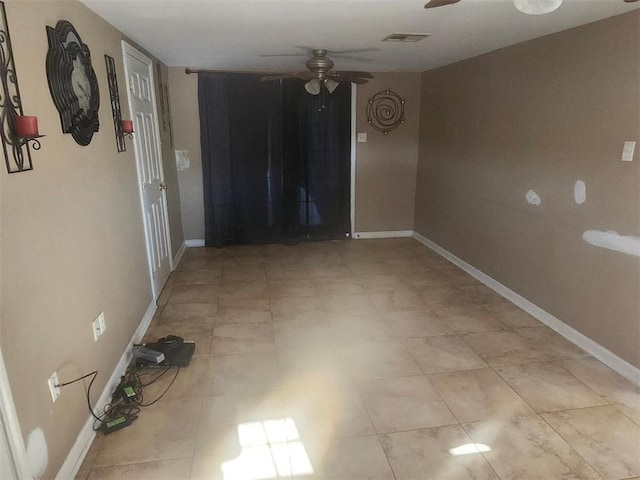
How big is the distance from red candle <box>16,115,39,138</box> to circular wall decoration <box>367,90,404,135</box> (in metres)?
4.10

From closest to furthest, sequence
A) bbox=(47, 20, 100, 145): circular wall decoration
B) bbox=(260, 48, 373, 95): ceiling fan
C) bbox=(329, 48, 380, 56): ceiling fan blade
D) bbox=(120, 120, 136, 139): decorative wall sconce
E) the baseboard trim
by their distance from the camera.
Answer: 1. bbox=(47, 20, 100, 145): circular wall decoration
2. the baseboard trim
3. bbox=(120, 120, 136, 139): decorative wall sconce
4. bbox=(260, 48, 373, 95): ceiling fan
5. bbox=(329, 48, 380, 56): ceiling fan blade

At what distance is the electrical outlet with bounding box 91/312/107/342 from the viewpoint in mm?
2160

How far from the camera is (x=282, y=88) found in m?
4.75

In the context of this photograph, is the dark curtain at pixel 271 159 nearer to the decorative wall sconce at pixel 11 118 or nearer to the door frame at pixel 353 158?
the door frame at pixel 353 158

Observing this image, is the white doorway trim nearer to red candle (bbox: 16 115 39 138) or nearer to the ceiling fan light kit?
red candle (bbox: 16 115 39 138)

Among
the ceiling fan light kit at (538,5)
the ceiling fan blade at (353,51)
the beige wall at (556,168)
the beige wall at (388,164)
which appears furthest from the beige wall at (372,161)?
the ceiling fan light kit at (538,5)

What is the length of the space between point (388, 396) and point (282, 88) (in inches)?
143

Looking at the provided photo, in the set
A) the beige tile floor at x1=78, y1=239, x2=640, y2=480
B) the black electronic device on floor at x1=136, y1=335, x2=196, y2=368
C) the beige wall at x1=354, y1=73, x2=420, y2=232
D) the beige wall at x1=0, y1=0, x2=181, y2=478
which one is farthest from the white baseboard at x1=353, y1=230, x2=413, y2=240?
the beige wall at x1=0, y1=0, x2=181, y2=478

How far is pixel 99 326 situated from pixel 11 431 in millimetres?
862

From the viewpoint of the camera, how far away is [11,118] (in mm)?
1467

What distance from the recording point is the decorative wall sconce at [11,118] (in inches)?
56.4

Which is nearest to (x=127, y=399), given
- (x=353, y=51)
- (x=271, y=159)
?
(x=353, y=51)

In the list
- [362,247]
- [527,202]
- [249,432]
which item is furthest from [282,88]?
[249,432]

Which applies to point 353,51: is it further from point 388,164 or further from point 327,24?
point 388,164
